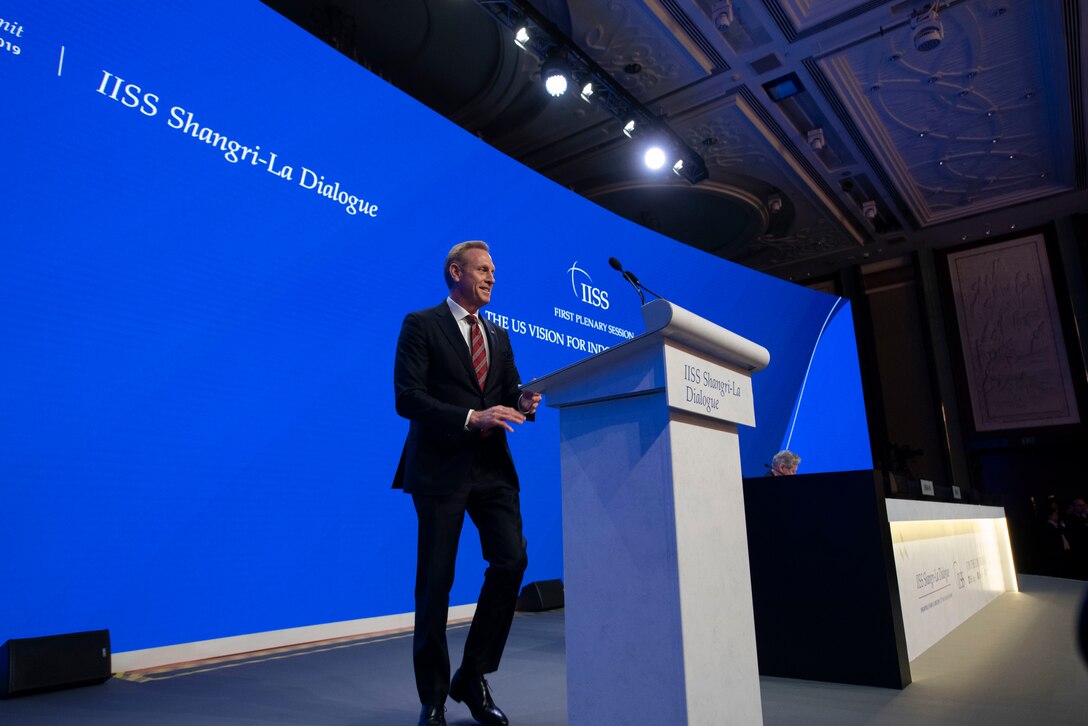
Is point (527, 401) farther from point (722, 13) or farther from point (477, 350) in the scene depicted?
point (722, 13)

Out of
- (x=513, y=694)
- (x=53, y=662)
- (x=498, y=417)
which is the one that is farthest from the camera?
(x=53, y=662)

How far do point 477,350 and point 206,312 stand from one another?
1659 mm

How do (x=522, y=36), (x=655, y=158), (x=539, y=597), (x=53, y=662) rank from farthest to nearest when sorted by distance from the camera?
(x=655, y=158), (x=522, y=36), (x=539, y=597), (x=53, y=662)

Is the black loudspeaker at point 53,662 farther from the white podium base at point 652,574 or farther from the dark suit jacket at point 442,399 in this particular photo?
the white podium base at point 652,574

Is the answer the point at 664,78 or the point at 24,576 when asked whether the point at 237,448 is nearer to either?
the point at 24,576

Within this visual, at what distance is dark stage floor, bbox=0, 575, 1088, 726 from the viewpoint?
1.90 meters

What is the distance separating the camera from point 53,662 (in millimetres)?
2336

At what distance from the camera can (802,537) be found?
253cm

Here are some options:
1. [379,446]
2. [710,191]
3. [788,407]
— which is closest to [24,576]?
[379,446]

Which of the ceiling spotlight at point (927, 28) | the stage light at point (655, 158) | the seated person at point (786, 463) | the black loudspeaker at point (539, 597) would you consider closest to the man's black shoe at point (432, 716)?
the black loudspeaker at point (539, 597)

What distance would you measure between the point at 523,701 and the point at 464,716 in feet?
0.71

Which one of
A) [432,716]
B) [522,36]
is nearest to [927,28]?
[522,36]

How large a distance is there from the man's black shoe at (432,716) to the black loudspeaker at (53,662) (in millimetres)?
1441

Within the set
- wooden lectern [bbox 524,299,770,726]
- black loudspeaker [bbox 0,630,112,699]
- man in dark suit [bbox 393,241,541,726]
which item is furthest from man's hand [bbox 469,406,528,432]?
black loudspeaker [bbox 0,630,112,699]
